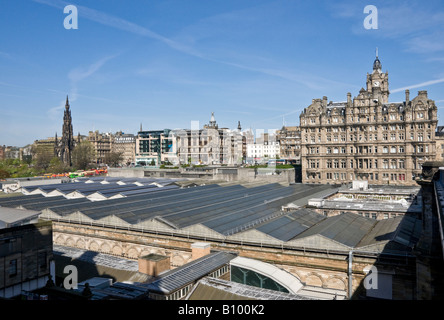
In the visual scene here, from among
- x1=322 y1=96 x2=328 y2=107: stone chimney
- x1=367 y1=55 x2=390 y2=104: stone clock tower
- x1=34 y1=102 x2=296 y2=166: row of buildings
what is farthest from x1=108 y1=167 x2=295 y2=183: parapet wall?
x1=34 y1=102 x2=296 y2=166: row of buildings

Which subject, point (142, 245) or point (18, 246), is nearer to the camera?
point (18, 246)

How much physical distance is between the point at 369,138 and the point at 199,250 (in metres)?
59.3

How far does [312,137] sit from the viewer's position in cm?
8106

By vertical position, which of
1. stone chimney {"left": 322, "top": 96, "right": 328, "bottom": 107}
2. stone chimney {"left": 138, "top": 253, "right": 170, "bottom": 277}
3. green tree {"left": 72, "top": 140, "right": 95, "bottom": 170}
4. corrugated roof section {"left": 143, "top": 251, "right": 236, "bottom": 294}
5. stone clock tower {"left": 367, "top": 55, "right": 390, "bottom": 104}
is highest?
stone clock tower {"left": 367, "top": 55, "right": 390, "bottom": 104}

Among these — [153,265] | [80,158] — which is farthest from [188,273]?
[80,158]

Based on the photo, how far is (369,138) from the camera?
7450cm

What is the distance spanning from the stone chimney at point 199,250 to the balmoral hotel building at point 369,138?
57.6m

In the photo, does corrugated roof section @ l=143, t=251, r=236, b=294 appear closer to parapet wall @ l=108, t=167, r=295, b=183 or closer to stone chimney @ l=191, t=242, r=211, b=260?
stone chimney @ l=191, t=242, r=211, b=260

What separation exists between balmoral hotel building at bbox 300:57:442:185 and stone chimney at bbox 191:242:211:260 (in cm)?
5763

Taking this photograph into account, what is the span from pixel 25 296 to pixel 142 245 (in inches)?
521

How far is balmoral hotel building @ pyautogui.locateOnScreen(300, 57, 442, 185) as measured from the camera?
6975 centimetres
